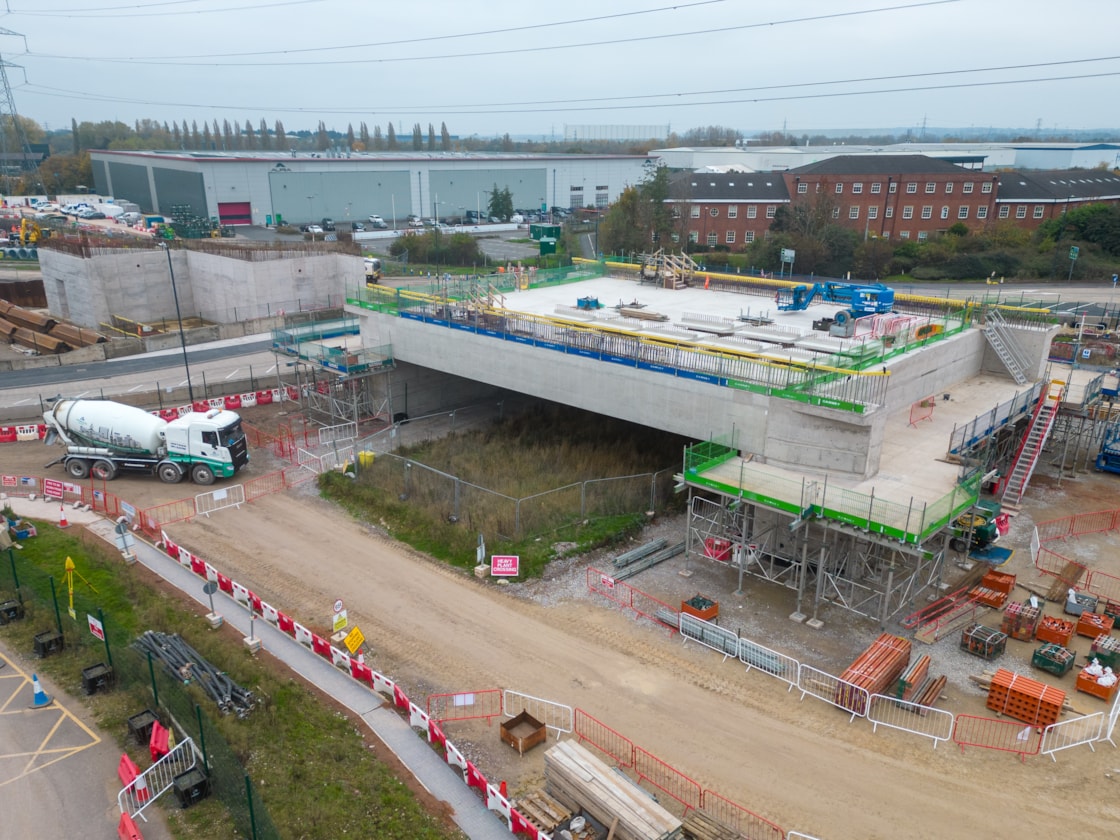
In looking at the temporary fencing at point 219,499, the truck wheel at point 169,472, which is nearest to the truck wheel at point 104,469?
the truck wheel at point 169,472

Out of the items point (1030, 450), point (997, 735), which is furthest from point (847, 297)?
point (997, 735)

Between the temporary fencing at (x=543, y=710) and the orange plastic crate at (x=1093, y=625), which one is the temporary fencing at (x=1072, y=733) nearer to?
the orange plastic crate at (x=1093, y=625)

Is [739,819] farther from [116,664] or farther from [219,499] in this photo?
[219,499]

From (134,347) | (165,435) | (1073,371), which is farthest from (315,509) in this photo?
(1073,371)

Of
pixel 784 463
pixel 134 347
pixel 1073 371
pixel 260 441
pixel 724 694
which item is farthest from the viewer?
pixel 134 347

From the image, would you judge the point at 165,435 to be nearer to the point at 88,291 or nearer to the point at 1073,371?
the point at 88,291
